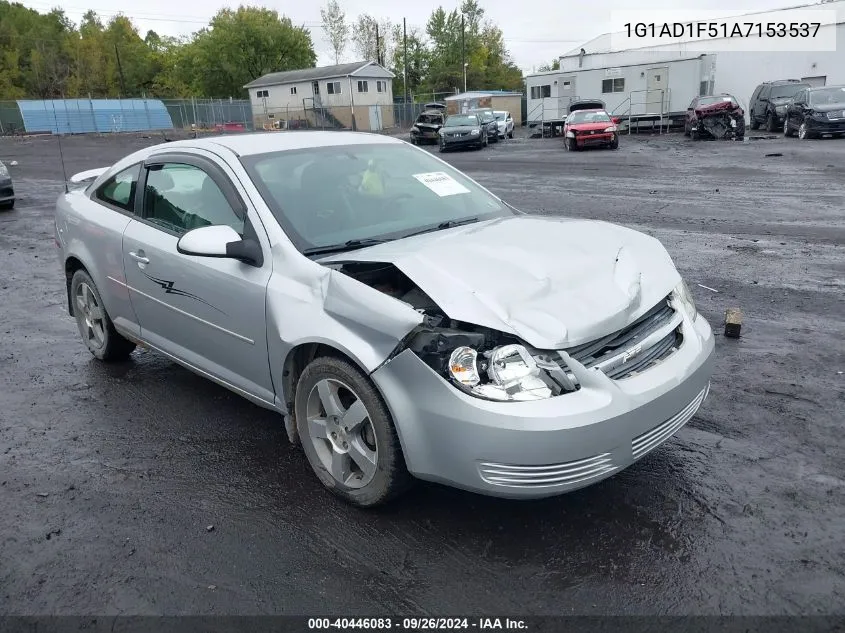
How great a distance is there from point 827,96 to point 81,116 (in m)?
49.6

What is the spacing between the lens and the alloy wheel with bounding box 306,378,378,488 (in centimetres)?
312

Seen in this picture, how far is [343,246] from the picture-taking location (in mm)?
3564

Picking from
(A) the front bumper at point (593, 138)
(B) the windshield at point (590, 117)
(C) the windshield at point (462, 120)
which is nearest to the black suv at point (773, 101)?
(B) the windshield at point (590, 117)

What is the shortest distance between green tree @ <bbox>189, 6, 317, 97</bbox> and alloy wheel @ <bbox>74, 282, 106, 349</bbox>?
3206 inches

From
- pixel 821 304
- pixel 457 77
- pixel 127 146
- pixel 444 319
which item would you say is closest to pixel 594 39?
pixel 457 77

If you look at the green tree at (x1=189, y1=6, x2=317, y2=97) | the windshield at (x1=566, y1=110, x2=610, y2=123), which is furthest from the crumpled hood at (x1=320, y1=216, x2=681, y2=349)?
the green tree at (x1=189, y1=6, x2=317, y2=97)

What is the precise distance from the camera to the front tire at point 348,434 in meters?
2.97

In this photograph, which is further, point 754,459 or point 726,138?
point 726,138

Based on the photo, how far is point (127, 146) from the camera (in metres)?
37.9

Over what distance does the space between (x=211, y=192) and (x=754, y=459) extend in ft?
10.7

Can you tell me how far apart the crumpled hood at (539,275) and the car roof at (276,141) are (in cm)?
106

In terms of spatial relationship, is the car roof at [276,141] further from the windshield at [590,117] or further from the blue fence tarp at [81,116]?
the blue fence tarp at [81,116]

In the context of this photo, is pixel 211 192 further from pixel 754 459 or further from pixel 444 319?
pixel 754 459

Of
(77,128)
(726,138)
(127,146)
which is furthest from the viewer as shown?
(77,128)
